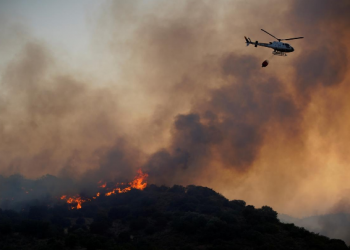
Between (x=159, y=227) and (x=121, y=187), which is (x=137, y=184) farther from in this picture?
(x=159, y=227)

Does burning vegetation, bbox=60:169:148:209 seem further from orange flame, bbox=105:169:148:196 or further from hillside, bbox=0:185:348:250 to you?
hillside, bbox=0:185:348:250

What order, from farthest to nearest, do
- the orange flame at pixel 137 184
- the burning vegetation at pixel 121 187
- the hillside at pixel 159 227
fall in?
the orange flame at pixel 137 184 → the burning vegetation at pixel 121 187 → the hillside at pixel 159 227

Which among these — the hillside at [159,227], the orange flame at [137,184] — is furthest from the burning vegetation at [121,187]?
the hillside at [159,227]

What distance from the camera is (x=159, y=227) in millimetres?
63812

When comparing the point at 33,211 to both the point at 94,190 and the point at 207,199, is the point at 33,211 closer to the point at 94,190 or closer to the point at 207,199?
the point at 94,190

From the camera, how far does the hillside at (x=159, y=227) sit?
4762 cm

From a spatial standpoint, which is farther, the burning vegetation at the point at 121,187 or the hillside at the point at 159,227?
the burning vegetation at the point at 121,187

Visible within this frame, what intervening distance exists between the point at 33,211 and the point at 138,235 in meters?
37.5

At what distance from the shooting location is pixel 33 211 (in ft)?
266

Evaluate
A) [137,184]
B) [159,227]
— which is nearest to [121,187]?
[137,184]

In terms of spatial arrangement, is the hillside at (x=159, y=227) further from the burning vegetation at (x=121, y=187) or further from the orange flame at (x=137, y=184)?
the orange flame at (x=137, y=184)

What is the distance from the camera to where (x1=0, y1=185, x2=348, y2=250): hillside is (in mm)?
47625

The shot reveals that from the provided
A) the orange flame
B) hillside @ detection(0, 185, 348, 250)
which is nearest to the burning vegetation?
the orange flame

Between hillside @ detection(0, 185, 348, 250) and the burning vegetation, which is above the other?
the burning vegetation
